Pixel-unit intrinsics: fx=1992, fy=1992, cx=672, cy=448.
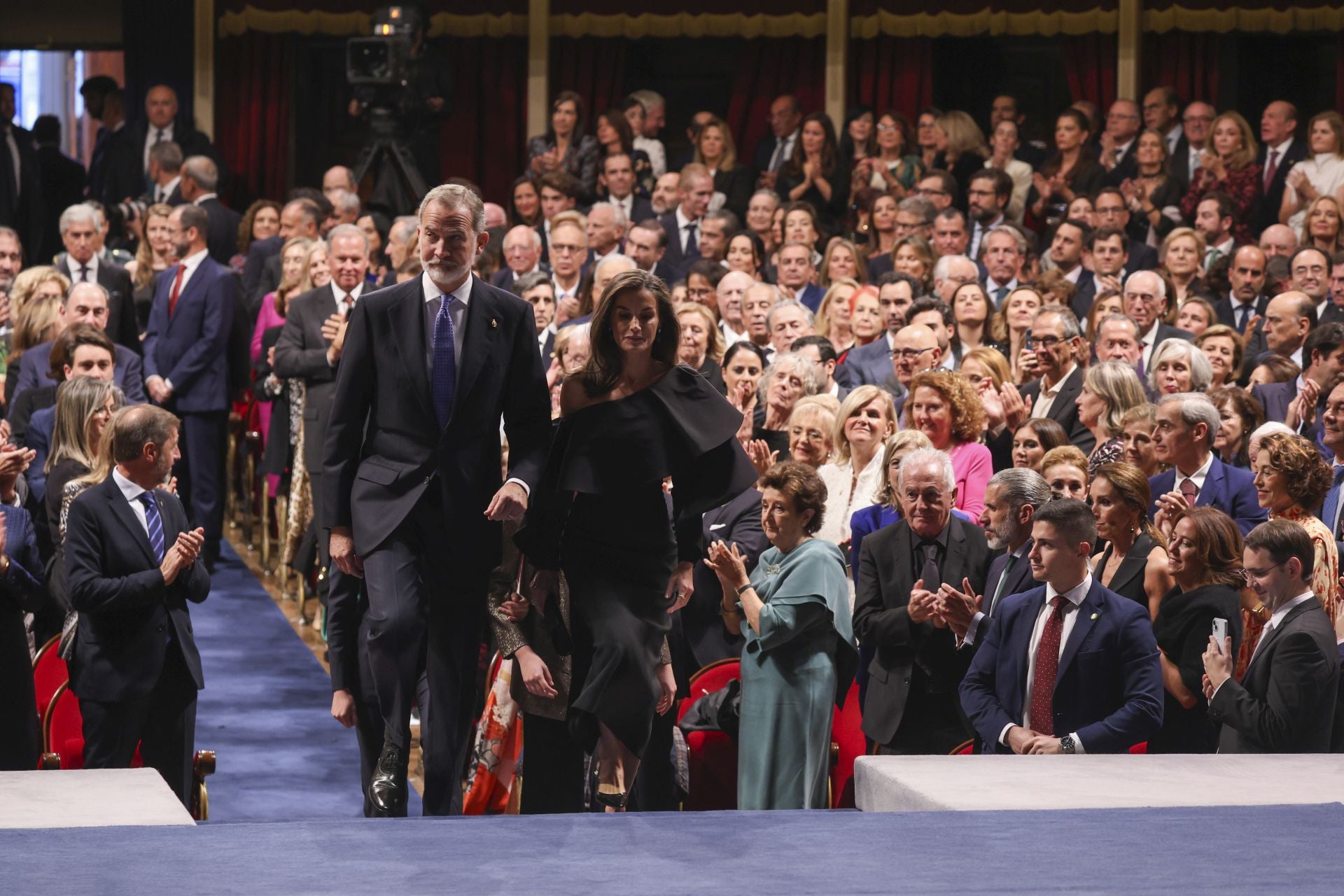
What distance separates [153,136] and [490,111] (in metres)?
2.47

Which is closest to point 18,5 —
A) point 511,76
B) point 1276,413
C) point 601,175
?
point 511,76

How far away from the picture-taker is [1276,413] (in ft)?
21.5

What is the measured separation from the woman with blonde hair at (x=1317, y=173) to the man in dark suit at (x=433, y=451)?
6374 millimetres

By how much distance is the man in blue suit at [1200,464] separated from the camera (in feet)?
17.9

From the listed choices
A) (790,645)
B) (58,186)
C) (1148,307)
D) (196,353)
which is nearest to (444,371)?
(790,645)

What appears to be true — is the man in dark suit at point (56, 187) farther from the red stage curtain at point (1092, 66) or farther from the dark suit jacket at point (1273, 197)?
the dark suit jacket at point (1273, 197)

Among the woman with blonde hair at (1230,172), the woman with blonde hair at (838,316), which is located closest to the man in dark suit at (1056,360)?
the woman with blonde hair at (838,316)

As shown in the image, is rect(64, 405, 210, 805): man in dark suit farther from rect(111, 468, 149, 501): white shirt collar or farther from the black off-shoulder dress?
the black off-shoulder dress

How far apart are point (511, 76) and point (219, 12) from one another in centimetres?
195

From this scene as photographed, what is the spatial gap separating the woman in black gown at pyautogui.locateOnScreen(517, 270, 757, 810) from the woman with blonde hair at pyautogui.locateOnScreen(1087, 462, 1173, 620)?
1.13 meters

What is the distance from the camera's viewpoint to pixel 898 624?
4.95 meters

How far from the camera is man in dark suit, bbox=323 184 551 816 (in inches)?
157

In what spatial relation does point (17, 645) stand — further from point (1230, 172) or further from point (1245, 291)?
point (1230, 172)

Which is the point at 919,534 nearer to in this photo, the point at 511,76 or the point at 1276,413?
the point at 1276,413
